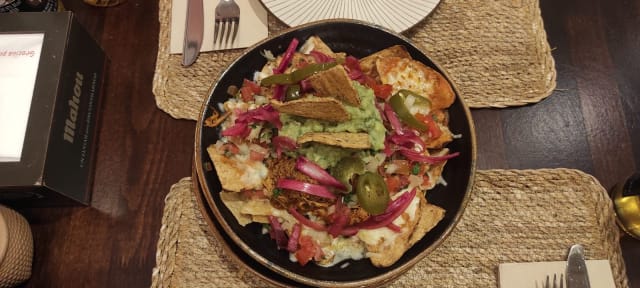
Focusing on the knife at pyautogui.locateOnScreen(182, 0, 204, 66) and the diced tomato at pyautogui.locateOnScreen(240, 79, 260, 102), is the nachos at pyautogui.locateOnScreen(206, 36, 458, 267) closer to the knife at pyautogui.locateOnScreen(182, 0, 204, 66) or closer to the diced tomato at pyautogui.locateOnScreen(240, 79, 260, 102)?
the diced tomato at pyautogui.locateOnScreen(240, 79, 260, 102)

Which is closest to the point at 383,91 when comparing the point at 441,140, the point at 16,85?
the point at 441,140

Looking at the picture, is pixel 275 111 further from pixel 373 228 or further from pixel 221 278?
pixel 221 278

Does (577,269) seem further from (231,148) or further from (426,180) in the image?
(231,148)

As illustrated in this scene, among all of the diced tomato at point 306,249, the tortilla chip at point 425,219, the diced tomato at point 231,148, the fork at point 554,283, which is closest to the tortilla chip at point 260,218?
the diced tomato at point 306,249

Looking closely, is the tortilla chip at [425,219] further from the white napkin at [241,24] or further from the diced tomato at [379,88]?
the white napkin at [241,24]

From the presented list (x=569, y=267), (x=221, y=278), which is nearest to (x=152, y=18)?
(x=221, y=278)
